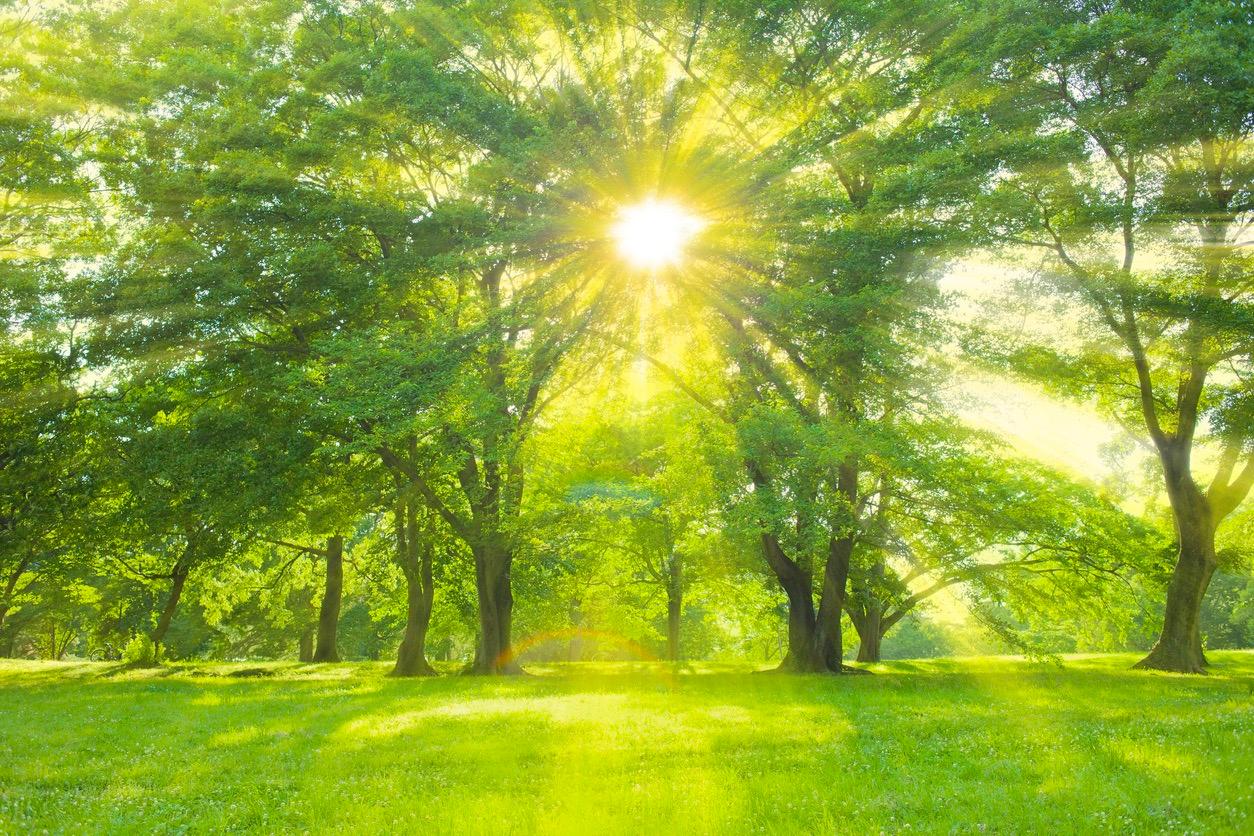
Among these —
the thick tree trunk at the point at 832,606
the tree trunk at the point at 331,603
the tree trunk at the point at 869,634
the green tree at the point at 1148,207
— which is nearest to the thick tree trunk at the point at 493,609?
the thick tree trunk at the point at 832,606

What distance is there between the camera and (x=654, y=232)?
24.4 m

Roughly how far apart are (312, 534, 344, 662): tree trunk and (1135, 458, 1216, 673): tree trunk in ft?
118

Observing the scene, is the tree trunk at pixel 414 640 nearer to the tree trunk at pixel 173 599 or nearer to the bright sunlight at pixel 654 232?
the tree trunk at pixel 173 599

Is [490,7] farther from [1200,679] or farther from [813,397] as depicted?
[1200,679]

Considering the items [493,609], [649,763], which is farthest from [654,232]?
[649,763]

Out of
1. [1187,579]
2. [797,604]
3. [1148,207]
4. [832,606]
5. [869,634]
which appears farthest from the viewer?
[869,634]

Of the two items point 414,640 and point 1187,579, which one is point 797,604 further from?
point 414,640

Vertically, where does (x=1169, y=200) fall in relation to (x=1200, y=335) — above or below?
above

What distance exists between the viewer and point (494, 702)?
59.9 ft

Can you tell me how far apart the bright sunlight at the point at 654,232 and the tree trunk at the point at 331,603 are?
81.8 ft

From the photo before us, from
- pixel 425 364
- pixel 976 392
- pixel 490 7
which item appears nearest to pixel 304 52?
pixel 490 7

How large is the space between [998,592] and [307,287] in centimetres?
2506

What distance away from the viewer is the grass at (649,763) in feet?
25.9

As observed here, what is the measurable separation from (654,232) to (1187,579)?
21.6 metres
